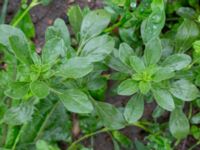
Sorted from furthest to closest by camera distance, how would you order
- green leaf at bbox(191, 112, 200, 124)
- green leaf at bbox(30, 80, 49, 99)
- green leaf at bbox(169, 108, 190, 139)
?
1. green leaf at bbox(191, 112, 200, 124)
2. green leaf at bbox(169, 108, 190, 139)
3. green leaf at bbox(30, 80, 49, 99)

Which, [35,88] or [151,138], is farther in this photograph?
[151,138]

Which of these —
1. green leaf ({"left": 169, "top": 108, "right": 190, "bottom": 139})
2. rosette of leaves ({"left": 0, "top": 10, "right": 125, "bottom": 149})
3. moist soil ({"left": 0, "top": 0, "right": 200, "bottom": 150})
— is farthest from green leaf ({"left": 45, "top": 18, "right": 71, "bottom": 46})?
moist soil ({"left": 0, "top": 0, "right": 200, "bottom": 150})

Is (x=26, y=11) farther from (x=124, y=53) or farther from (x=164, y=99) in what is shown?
(x=164, y=99)

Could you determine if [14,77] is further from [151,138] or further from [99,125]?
[151,138]

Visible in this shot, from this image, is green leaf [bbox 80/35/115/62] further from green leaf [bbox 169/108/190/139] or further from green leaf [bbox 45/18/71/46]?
green leaf [bbox 169/108/190/139]

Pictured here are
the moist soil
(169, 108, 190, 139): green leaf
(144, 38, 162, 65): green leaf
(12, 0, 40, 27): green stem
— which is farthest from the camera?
the moist soil

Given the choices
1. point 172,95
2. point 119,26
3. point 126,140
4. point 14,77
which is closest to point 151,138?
point 126,140
